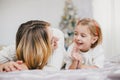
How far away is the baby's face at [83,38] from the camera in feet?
3.91

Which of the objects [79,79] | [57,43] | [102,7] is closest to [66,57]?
[57,43]

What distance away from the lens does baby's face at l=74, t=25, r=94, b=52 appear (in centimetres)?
119

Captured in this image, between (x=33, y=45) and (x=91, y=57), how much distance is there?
0.26 meters

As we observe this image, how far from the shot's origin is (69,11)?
1.24 meters

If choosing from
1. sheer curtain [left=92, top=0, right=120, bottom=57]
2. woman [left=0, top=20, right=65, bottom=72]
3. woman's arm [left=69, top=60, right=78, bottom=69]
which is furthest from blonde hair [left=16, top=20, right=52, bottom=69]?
sheer curtain [left=92, top=0, right=120, bottom=57]

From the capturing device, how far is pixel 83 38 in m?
1.20

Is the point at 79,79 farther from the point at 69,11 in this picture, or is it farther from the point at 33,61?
the point at 69,11

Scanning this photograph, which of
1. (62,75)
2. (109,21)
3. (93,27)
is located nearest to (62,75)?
(62,75)

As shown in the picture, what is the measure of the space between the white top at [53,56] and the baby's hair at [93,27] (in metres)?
0.12

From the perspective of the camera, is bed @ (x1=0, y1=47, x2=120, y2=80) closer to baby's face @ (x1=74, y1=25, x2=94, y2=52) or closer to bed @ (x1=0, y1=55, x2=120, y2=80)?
bed @ (x1=0, y1=55, x2=120, y2=80)

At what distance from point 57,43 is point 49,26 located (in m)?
0.08

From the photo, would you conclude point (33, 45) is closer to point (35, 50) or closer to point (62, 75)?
point (35, 50)

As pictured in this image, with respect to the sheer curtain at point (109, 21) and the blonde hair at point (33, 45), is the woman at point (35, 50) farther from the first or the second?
the sheer curtain at point (109, 21)

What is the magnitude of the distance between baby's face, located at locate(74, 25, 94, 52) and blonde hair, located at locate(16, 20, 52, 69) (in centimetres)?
13
